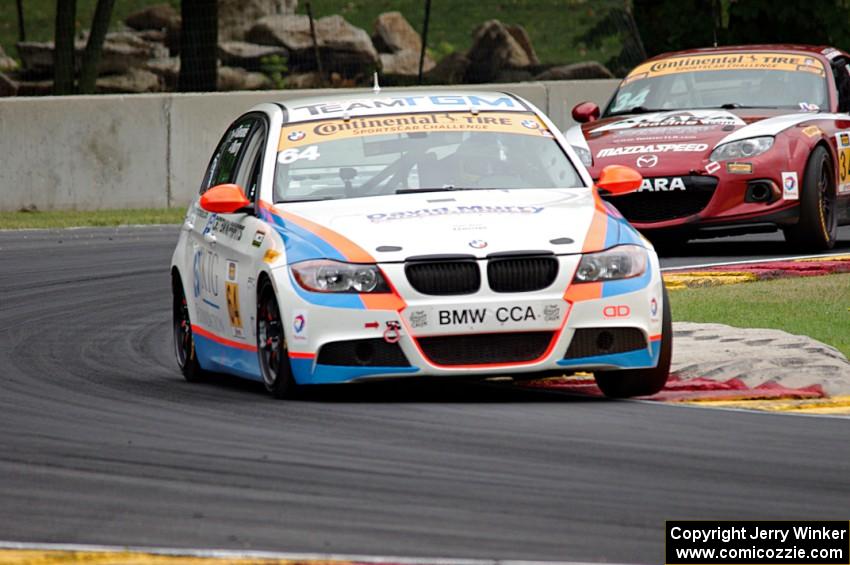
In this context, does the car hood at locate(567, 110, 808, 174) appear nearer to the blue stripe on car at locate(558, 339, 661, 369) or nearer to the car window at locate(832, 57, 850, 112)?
the car window at locate(832, 57, 850, 112)

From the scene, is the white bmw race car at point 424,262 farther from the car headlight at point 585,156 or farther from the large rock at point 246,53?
the large rock at point 246,53

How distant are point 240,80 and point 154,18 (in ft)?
14.7

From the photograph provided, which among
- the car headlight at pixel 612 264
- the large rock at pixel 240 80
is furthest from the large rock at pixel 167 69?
the car headlight at pixel 612 264

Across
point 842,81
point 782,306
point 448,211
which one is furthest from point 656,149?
point 448,211

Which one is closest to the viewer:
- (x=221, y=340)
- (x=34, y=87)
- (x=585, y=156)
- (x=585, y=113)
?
(x=221, y=340)

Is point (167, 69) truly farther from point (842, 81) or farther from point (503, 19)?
point (842, 81)

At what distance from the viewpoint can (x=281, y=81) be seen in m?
26.6

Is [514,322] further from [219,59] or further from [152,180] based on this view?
[219,59]

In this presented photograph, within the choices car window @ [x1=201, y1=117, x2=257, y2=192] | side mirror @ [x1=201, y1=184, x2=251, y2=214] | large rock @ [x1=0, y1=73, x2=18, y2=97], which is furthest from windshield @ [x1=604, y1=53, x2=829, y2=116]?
large rock @ [x1=0, y1=73, x2=18, y2=97]

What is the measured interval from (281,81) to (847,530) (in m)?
20.6

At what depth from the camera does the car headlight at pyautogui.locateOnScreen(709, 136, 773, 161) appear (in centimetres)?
1641

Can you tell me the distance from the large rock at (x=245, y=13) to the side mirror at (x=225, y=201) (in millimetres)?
16546

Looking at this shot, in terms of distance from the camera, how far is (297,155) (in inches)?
416

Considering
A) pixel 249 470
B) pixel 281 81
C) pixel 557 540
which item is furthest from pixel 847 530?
pixel 281 81
